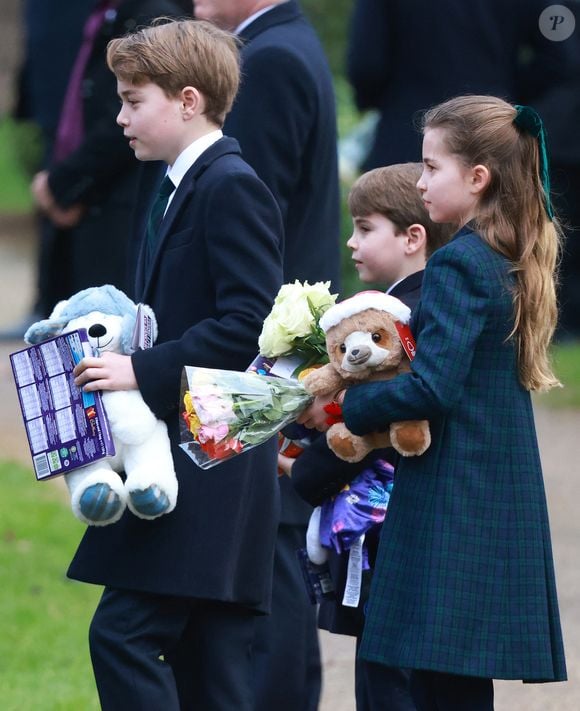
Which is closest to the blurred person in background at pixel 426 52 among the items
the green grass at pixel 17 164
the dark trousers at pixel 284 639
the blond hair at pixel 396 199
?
the dark trousers at pixel 284 639

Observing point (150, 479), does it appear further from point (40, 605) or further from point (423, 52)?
point (423, 52)

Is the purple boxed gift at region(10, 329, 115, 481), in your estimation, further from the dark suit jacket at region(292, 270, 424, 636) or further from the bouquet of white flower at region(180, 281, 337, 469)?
the dark suit jacket at region(292, 270, 424, 636)

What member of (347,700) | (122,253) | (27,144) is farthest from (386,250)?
(27,144)

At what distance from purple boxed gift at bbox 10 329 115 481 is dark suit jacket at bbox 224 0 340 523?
1059 millimetres

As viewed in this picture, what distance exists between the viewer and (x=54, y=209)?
19.3 ft

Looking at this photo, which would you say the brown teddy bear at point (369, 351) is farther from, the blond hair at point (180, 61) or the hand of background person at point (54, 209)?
the hand of background person at point (54, 209)

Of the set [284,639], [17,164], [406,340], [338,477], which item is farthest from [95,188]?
[17,164]

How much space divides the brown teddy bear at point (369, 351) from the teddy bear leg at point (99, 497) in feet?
1.43

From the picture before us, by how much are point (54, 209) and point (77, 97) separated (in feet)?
1.38

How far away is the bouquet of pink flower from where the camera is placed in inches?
123

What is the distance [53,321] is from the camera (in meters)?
3.35

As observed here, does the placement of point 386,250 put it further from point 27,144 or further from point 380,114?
point 27,144

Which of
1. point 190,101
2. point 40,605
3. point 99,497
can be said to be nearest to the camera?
point 99,497

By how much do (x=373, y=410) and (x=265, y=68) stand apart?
4.74 ft
